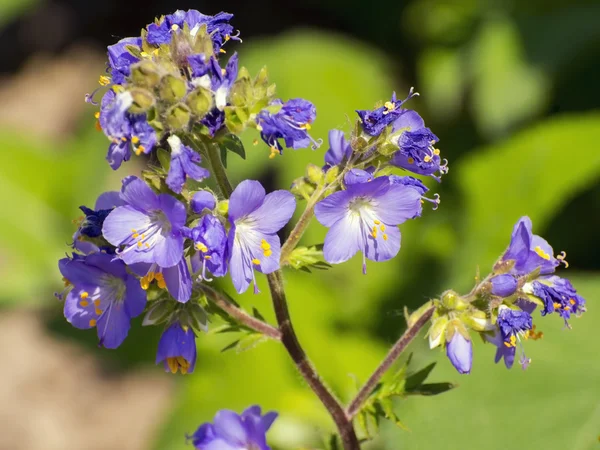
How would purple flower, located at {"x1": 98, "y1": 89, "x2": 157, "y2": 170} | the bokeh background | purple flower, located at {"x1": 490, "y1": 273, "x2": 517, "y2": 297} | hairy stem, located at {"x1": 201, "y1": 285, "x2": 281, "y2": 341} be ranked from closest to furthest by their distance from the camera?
purple flower, located at {"x1": 98, "y1": 89, "x2": 157, "y2": 170} → purple flower, located at {"x1": 490, "y1": 273, "x2": 517, "y2": 297} → hairy stem, located at {"x1": 201, "y1": 285, "x2": 281, "y2": 341} → the bokeh background

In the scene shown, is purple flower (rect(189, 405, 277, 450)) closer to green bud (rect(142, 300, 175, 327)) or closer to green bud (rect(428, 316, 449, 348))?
green bud (rect(142, 300, 175, 327))

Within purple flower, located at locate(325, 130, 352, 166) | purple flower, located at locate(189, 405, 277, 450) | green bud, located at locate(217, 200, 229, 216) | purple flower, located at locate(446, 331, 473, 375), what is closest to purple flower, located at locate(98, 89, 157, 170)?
green bud, located at locate(217, 200, 229, 216)

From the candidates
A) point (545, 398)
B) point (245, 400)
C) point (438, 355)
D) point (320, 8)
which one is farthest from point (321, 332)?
point (320, 8)

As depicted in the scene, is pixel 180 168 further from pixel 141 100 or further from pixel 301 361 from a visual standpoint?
pixel 301 361

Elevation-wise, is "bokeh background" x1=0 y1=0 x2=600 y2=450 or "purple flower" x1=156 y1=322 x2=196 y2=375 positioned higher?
"purple flower" x1=156 y1=322 x2=196 y2=375

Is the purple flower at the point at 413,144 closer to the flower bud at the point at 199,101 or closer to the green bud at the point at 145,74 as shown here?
the flower bud at the point at 199,101

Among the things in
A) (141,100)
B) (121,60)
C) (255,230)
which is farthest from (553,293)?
(121,60)

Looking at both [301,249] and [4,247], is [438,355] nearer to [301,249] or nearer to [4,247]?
[301,249]
